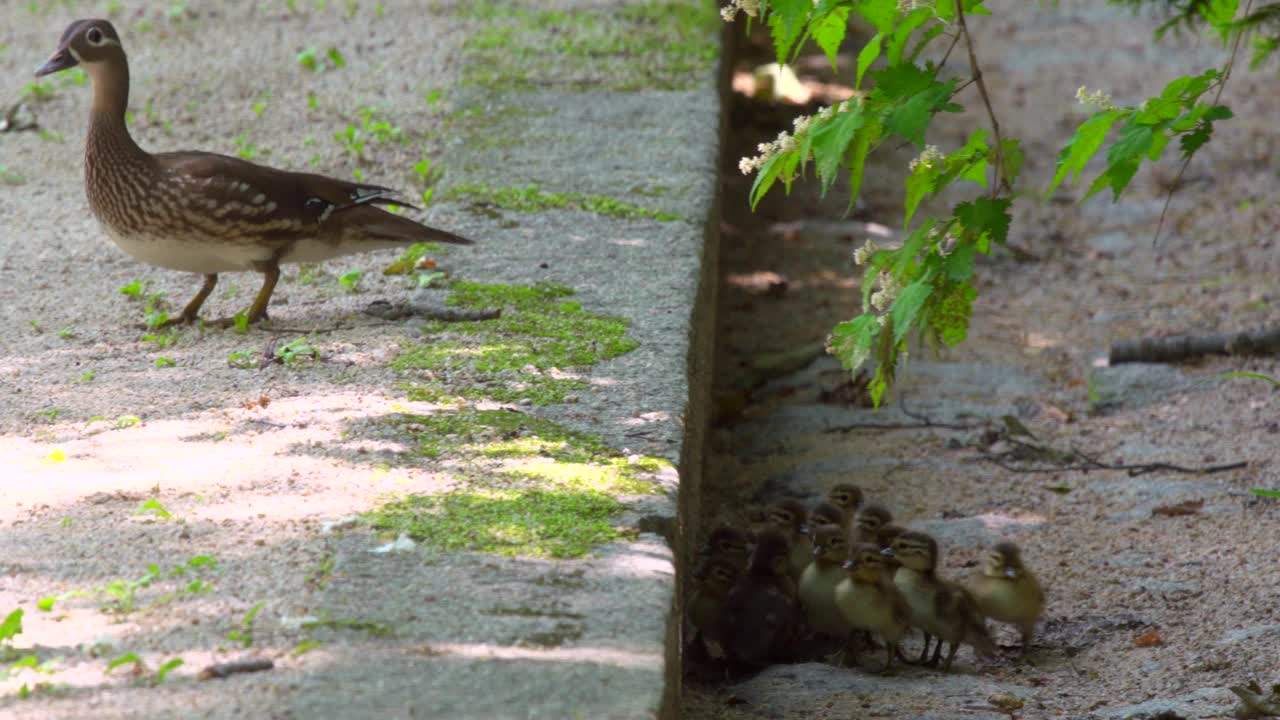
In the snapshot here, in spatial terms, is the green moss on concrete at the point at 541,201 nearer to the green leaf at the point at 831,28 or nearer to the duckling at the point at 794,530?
the duckling at the point at 794,530

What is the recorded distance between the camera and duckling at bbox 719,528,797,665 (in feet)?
16.0

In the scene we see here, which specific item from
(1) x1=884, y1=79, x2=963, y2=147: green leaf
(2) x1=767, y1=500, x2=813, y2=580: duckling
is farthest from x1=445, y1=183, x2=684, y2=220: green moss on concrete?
(1) x1=884, y1=79, x2=963, y2=147: green leaf

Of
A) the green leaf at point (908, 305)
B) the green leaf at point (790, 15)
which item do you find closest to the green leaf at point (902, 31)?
the green leaf at point (790, 15)

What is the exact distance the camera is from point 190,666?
10.7ft

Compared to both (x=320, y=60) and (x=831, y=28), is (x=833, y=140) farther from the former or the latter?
(x=320, y=60)

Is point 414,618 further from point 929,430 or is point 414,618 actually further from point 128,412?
point 929,430

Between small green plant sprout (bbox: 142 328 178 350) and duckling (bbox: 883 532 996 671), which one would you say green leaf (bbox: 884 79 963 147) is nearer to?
duckling (bbox: 883 532 996 671)

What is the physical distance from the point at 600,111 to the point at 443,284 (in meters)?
2.42

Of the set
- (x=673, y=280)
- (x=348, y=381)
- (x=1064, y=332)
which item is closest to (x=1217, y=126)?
(x=1064, y=332)

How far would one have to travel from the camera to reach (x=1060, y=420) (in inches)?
271

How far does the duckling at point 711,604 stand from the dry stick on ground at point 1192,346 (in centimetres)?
314

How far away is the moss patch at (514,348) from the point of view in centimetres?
494

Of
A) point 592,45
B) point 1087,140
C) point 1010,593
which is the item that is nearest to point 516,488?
point 1010,593

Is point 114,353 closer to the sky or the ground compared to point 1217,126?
closer to the ground
